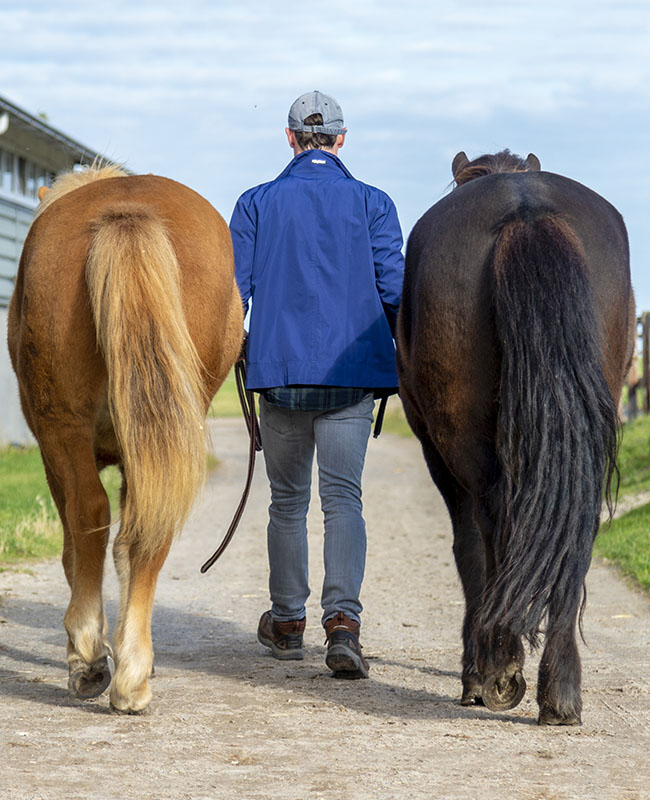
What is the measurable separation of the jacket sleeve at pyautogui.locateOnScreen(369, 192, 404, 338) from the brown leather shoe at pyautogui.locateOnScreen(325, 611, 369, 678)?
1.49m

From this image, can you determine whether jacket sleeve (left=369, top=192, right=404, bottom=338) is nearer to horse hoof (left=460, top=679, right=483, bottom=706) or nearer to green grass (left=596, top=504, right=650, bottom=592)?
horse hoof (left=460, top=679, right=483, bottom=706)

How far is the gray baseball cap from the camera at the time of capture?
5195 millimetres

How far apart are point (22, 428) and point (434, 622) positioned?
605 inches

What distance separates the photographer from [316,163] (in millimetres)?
5207

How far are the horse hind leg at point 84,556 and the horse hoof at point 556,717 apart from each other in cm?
161

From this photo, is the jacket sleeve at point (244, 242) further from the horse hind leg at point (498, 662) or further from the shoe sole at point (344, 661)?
the horse hind leg at point (498, 662)

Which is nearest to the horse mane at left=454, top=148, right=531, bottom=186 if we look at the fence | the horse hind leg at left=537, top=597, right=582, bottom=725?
the horse hind leg at left=537, top=597, right=582, bottom=725

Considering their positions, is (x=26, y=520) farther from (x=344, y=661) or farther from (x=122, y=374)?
(x=122, y=374)

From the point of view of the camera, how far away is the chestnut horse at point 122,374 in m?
3.87

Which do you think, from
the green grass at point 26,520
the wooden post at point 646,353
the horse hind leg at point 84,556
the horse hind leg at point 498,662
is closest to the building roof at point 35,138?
the green grass at point 26,520

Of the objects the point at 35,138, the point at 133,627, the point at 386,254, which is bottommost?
the point at 133,627

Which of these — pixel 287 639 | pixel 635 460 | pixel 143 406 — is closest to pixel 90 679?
pixel 143 406

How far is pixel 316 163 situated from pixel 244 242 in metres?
0.51

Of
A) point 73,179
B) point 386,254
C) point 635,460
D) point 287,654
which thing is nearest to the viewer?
point 73,179
